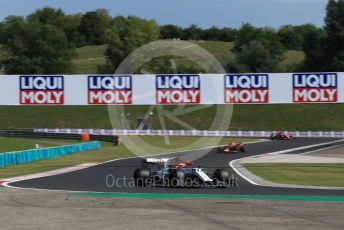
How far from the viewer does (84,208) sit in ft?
47.0

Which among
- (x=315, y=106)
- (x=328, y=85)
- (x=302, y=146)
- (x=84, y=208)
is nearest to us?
(x=84, y=208)

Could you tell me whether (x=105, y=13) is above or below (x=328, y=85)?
above

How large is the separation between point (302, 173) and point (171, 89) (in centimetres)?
969

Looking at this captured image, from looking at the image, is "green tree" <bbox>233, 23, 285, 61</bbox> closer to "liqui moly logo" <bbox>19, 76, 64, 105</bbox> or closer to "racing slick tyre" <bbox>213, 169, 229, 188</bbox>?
"liqui moly logo" <bbox>19, 76, 64, 105</bbox>

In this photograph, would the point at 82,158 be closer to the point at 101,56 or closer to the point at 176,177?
the point at 176,177

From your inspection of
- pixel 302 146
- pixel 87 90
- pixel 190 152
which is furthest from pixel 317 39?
pixel 87 90

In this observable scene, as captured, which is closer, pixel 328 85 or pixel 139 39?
pixel 328 85

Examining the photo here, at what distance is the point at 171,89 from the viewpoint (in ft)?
107

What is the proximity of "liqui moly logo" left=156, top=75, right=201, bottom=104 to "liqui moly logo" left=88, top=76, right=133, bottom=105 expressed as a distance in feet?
5.09

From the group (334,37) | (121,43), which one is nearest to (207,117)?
(334,37)

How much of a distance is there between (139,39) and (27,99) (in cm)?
7513

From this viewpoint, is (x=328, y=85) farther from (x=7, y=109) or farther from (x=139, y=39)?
(x=139, y=39)

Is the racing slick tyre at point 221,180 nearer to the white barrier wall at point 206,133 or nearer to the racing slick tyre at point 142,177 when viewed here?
the racing slick tyre at point 142,177

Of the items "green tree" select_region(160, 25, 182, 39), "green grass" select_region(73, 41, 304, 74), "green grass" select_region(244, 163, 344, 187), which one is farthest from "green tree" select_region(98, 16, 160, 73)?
"green grass" select_region(244, 163, 344, 187)
